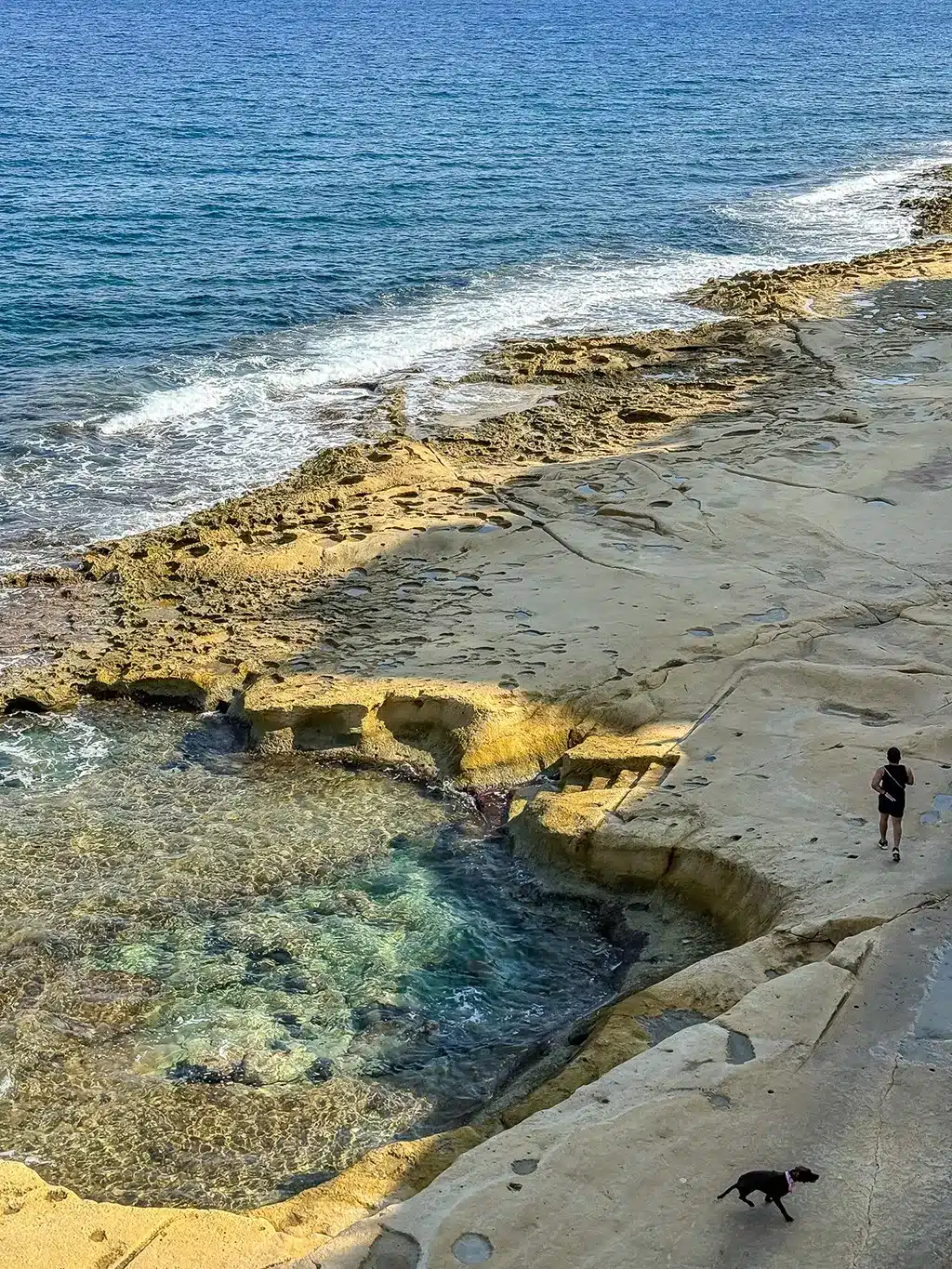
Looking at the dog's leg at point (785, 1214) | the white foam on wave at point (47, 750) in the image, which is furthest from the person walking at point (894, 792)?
the white foam on wave at point (47, 750)

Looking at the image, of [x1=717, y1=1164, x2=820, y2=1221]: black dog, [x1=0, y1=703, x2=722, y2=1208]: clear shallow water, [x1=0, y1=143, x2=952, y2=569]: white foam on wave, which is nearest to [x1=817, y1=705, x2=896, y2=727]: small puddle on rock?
[x1=0, y1=703, x2=722, y2=1208]: clear shallow water

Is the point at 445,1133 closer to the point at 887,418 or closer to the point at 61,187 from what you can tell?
the point at 887,418

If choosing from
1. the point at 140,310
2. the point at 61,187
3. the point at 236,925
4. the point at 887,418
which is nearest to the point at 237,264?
the point at 140,310

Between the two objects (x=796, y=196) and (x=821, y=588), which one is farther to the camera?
(x=796, y=196)

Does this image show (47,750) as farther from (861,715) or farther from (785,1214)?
(785,1214)

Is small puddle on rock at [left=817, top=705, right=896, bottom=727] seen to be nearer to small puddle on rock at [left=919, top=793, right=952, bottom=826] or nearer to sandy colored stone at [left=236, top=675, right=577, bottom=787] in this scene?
small puddle on rock at [left=919, top=793, right=952, bottom=826]

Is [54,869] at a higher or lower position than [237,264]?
lower
